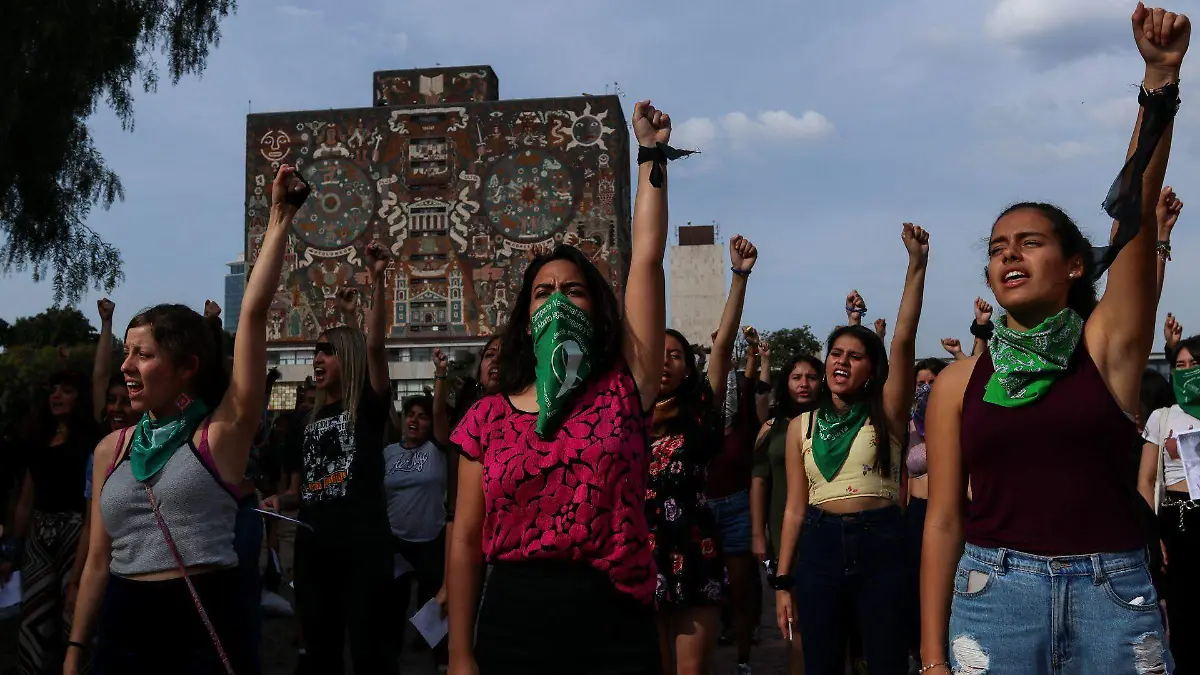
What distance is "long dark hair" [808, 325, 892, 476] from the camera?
5582 millimetres

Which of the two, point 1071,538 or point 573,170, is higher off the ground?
point 573,170

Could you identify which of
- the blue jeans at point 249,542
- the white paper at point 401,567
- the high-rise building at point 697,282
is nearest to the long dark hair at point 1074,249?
the blue jeans at point 249,542

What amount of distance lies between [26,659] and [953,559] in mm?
5811

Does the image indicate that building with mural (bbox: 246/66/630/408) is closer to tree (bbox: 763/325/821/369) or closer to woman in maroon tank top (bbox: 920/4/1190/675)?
tree (bbox: 763/325/821/369)

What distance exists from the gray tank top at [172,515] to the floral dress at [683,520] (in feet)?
6.97

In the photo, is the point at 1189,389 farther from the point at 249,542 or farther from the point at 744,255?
the point at 249,542

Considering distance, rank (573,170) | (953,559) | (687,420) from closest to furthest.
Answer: (953,559)
(687,420)
(573,170)

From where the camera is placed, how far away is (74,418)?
23.7 feet

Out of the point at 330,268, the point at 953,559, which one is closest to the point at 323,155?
the point at 330,268

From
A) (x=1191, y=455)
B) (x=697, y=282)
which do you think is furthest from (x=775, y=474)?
(x=697, y=282)

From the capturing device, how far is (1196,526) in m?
6.96

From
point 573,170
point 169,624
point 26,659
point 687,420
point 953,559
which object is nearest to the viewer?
point 953,559

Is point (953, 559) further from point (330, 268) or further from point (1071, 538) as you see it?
point (330, 268)

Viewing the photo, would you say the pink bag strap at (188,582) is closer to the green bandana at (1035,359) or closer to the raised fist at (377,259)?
the raised fist at (377,259)
